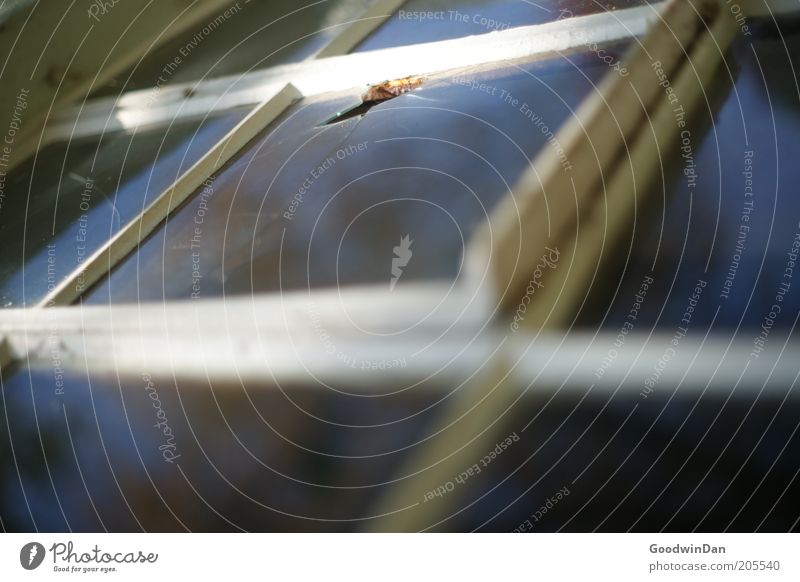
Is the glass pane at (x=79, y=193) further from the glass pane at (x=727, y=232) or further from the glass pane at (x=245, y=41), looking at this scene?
the glass pane at (x=727, y=232)

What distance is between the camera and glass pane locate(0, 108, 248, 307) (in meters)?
0.75

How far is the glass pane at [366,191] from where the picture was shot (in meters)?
0.72

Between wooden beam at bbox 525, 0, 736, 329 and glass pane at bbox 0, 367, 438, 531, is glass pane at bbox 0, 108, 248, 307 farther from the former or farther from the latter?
wooden beam at bbox 525, 0, 736, 329

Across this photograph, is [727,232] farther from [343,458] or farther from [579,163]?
[343,458]

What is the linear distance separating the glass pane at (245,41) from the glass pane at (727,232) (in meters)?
0.32

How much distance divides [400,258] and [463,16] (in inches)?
8.5

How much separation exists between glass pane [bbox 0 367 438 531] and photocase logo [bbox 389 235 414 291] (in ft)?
0.31

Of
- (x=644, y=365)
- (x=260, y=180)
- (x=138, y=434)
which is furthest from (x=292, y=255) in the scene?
(x=644, y=365)
